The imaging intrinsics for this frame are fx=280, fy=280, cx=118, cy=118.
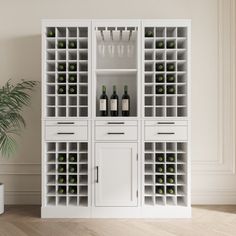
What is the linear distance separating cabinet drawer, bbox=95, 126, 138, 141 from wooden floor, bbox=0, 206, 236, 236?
95cm

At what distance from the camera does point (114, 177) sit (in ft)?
10.8

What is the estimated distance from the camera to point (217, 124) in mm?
3781

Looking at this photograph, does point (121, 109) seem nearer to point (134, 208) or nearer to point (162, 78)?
point (162, 78)

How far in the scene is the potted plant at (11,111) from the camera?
11.1ft

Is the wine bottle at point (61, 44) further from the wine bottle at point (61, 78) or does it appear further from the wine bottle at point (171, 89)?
the wine bottle at point (171, 89)

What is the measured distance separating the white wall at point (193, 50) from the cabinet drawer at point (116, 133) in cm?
100

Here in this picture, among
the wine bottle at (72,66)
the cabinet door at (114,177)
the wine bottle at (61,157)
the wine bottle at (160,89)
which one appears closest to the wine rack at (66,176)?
the wine bottle at (61,157)

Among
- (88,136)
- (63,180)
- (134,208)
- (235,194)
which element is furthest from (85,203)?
(235,194)

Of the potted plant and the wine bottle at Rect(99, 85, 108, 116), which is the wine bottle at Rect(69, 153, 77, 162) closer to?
the wine bottle at Rect(99, 85, 108, 116)

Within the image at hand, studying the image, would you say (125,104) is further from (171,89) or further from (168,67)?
(168,67)

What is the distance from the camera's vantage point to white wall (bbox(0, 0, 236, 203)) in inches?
148

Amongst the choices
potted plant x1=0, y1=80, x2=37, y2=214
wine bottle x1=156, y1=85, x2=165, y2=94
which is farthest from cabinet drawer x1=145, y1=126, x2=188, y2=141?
potted plant x1=0, y1=80, x2=37, y2=214

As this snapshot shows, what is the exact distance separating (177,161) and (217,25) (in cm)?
192

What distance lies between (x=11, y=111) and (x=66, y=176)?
116 cm
